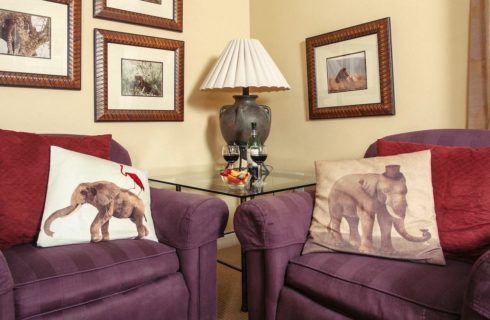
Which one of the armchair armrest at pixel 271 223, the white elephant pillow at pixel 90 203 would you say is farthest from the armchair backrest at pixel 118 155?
the armchair armrest at pixel 271 223

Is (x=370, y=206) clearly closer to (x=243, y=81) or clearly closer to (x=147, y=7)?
(x=243, y=81)

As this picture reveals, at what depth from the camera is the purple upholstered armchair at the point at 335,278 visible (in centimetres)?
108

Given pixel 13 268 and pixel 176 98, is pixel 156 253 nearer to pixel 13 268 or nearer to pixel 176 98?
pixel 13 268

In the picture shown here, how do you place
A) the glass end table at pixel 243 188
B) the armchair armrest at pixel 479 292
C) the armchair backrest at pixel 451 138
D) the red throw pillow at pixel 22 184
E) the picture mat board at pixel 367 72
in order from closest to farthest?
the armchair armrest at pixel 479 292
the red throw pillow at pixel 22 184
the armchair backrest at pixel 451 138
the glass end table at pixel 243 188
the picture mat board at pixel 367 72

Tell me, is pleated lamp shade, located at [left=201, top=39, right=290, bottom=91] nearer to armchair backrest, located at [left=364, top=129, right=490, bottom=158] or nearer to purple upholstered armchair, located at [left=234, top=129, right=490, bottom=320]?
armchair backrest, located at [left=364, top=129, right=490, bottom=158]

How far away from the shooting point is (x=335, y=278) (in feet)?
4.22

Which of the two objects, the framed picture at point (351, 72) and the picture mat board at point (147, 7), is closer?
the framed picture at point (351, 72)

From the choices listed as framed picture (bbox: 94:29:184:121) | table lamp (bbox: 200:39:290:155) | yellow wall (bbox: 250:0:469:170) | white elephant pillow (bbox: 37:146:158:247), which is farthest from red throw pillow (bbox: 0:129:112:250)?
yellow wall (bbox: 250:0:469:170)

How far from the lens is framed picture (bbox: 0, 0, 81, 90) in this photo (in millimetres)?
1985

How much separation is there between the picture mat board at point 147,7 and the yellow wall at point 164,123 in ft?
0.31

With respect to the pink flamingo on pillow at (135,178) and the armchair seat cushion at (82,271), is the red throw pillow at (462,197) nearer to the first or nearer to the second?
the armchair seat cushion at (82,271)

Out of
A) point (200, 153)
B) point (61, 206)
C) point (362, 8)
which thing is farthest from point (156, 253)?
point (362, 8)

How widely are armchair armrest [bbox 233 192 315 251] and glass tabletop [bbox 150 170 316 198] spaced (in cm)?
25

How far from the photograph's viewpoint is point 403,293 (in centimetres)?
114
